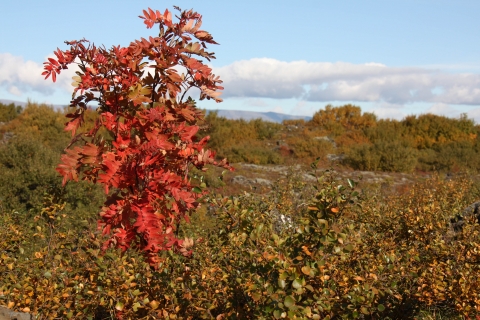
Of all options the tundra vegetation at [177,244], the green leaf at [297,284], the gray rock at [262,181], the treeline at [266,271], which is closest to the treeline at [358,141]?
the gray rock at [262,181]

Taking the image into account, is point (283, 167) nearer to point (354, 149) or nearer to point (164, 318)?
point (354, 149)

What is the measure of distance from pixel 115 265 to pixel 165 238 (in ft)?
1.11

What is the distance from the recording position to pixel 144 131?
2.94 m

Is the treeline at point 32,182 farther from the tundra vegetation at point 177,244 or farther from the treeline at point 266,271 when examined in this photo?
the tundra vegetation at point 177,244

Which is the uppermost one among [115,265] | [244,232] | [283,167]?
[244,232]

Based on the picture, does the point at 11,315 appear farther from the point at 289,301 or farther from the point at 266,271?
the point at 289,301

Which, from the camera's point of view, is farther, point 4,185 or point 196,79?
point 4,185

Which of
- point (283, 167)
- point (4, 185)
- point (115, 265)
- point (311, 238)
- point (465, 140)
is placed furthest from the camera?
point (465, 140)

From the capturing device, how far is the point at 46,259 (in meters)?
3.47

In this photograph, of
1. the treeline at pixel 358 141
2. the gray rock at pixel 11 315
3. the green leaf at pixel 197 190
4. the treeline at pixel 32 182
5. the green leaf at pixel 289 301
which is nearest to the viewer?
the green leaf at pixel 289 301

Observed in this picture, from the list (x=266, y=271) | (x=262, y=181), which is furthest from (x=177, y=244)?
(x=262, y=181)

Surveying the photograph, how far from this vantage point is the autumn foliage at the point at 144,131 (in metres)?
2.75

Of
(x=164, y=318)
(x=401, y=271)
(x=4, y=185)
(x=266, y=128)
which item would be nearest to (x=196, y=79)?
(x=164, y=318)

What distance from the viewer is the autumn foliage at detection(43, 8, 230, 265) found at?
275 centimetres
